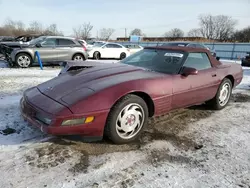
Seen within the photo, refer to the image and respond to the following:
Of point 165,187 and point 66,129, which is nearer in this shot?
point 165,187

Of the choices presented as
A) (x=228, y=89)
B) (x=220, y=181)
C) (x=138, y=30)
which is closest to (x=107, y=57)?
(x=228, y=89)

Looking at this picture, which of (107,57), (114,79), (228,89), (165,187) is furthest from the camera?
(107,57)

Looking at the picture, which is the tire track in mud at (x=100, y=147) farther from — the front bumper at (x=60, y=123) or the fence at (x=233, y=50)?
the fence at (x=233, y=50)

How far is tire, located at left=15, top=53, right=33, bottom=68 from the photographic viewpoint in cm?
1045

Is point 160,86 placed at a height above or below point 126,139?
above

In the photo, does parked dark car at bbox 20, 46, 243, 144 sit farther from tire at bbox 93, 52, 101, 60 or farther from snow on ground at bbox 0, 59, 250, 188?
tire at bbox 93, 52, 101, 60

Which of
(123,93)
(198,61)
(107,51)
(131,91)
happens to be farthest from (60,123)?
(107,51)

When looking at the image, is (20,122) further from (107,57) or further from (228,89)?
(107,57)

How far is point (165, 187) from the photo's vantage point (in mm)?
2373

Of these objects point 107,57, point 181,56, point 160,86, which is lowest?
point 107,57

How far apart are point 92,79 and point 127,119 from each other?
792 millimetres

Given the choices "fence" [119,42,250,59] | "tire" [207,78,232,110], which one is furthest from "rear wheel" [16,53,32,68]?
"fence" [119,42,250,59]

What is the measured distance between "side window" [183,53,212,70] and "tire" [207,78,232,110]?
0.57 meters

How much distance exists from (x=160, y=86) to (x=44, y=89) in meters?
1.69
